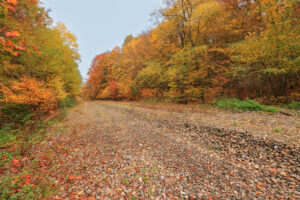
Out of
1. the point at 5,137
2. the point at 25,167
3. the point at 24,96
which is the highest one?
the point at 24,96

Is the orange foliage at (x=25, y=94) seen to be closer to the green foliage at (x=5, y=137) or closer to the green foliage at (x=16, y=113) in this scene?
the green foliage at (x=16, y=113)

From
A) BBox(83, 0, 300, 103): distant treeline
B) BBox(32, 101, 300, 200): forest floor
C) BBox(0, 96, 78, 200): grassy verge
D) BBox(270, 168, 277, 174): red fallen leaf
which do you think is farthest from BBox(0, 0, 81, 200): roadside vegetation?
BBox(83, 0, 300, 103): distant treeline

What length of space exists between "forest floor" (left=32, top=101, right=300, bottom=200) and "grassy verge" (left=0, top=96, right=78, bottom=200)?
20cm

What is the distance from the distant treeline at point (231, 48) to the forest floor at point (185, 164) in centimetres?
569

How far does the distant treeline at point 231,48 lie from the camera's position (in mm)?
7988

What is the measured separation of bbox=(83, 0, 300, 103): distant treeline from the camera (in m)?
7.99

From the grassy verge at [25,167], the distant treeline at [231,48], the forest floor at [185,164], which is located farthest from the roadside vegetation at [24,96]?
the distant treeline at [231,48]

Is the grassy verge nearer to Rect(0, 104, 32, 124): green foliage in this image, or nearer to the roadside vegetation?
the roadside vegetation

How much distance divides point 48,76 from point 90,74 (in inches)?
1354

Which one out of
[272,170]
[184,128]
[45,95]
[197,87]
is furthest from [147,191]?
[197,87]

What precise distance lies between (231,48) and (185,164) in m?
11.3

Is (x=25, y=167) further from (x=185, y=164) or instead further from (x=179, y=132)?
(x=179, y=132)

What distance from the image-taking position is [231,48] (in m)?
10.2

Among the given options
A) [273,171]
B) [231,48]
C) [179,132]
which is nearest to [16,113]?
[179,132]
